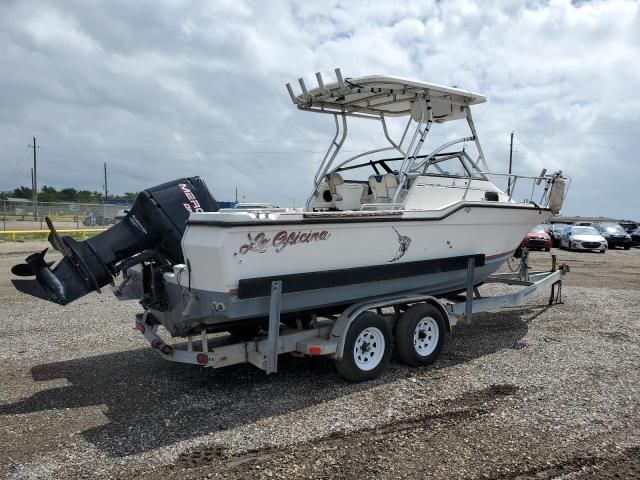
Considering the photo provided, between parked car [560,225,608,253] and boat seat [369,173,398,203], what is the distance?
1893cm

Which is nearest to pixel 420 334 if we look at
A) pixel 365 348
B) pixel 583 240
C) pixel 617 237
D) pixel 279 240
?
pixel 365 348

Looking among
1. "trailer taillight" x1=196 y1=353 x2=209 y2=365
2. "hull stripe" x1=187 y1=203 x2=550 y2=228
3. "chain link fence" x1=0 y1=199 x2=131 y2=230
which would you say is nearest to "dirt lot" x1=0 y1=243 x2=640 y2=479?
"trailer taillight" x1=196 y1=353 x2=209 y2=365

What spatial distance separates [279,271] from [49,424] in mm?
2290

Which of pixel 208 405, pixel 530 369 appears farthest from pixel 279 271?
pixel 530 369

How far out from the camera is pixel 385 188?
6992 mm

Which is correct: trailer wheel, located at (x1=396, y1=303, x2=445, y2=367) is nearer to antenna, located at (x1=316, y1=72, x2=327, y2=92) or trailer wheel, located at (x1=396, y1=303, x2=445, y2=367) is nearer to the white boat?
the white boat

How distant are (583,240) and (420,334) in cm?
1972

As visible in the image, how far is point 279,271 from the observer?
4.96 m

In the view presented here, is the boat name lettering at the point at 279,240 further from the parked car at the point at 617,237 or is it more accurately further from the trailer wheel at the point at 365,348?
the parked car at the point at 617,237

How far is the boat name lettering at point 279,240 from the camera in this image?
15.4 feet

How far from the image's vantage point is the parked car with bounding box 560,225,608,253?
2275 cm

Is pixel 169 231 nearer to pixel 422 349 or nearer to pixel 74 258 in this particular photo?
pixel 74 258

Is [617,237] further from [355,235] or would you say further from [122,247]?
[122,247]

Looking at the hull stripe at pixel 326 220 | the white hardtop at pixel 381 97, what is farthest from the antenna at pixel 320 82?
the hull stripe at pixel 326 220
